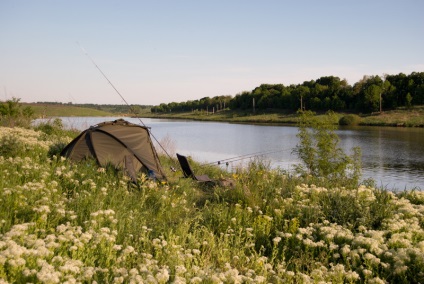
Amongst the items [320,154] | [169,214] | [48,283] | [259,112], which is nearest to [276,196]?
[169,214]

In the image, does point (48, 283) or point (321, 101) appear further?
point (321, 101)

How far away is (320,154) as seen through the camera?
14344 mm

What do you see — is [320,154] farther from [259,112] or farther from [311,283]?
[259,112]

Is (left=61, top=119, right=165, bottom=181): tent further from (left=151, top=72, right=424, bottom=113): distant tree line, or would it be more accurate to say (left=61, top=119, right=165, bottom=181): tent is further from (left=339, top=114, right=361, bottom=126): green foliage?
(left=339, top=114, right=361, bottom=126): green foliage

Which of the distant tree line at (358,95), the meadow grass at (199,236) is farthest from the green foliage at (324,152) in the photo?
the distant tree line at (358,95)

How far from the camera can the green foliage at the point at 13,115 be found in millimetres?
20250

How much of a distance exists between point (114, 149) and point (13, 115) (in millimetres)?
14191

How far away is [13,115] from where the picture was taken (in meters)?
21.1

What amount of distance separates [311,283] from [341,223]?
2775 millimetres

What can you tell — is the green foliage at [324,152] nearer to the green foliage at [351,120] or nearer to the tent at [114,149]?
the tent at [114,149]

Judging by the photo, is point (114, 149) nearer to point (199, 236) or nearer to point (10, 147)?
point (10, 147)

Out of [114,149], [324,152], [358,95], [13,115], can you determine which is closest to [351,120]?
[358,95]

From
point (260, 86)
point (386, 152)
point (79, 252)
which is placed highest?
point (260, 86)

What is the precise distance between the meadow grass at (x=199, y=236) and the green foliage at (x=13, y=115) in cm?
1399
